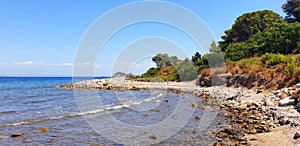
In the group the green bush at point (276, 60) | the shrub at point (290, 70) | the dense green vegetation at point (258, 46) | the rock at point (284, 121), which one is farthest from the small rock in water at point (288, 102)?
the green bush at point (276, 60)

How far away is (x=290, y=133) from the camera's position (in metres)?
8.97

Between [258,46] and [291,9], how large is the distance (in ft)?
68.1

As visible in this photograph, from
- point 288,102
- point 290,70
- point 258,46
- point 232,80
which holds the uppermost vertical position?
point 258,46

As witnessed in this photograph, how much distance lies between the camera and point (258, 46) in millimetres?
38219

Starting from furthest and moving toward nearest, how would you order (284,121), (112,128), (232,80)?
(232,80)
(112,128)
(284,121)

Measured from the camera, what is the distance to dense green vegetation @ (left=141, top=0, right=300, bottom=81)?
91.4ft

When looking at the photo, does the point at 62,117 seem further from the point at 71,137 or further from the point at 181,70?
the point at 181,70

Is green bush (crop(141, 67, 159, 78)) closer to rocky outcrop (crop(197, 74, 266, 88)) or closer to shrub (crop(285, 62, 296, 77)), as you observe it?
rocky outcrop (crop(197, 74, 266, 88))

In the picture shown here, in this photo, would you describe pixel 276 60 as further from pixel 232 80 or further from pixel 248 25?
pixel 248 25

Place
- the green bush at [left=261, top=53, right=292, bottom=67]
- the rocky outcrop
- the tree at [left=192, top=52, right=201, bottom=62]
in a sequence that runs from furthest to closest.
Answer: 1. the tree at [left=192, top=52, right=201, bottom=62]
2. the rocky outcrop
3. the green bush at [left=261, top=53, right=292, bottom=67]

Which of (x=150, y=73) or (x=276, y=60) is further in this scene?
(x=150, y=73)

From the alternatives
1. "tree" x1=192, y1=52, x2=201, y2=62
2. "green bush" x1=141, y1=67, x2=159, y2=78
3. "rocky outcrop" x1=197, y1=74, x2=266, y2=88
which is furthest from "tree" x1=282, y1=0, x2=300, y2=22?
"green bush" x1=141, y1=67, x2=159, y2=78

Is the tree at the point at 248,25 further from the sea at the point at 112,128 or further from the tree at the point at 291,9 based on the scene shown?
the sea at the point at 112,128

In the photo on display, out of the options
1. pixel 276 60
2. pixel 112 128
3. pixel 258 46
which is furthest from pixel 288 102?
pixel 258 46
